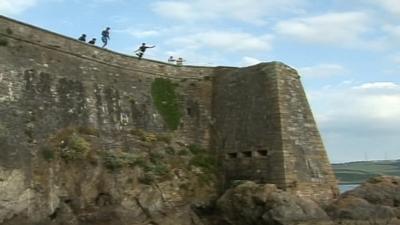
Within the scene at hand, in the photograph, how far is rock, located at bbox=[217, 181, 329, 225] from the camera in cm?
2391

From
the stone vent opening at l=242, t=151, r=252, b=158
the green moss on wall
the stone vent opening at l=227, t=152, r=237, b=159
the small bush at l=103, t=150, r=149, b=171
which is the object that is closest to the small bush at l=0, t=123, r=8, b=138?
the small bush at l=103, t=150, r=149, b=171

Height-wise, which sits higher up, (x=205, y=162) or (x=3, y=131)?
(x=3, y=131)

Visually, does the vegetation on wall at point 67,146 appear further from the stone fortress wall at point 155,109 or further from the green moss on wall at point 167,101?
the green moss on wall at point 167,101

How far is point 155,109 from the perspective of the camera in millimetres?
29781

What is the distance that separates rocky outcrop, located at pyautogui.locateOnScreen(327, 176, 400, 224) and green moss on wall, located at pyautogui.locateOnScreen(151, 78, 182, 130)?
917 centimetres

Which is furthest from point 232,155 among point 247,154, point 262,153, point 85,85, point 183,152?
point 85,85

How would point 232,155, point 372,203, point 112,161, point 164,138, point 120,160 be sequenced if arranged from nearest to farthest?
point 372,203 < point 112,161 < point 120,160 < point 164,138 < point 232,155

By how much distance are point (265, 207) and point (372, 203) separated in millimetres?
4594

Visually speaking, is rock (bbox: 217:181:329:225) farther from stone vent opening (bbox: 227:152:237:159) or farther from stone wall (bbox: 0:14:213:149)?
stone wall (bbox: 0:14:213:149)

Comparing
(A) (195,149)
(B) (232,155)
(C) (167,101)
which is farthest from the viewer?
(C) (167,101)

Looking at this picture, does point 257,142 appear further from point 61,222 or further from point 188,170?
point 61,222

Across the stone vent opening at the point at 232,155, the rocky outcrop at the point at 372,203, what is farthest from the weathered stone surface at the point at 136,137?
the rocky outcrop at the point at 372,203

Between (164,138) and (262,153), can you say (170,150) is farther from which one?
(262,153)

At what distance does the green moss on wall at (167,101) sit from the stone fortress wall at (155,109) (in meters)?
0.27
